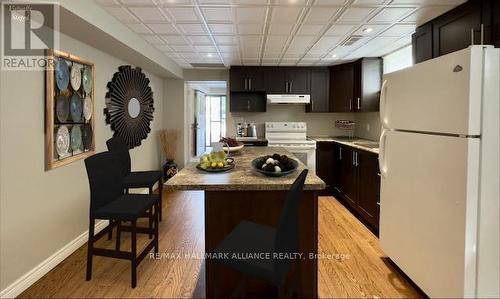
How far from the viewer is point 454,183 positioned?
175 centimetres

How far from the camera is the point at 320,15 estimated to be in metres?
2.80

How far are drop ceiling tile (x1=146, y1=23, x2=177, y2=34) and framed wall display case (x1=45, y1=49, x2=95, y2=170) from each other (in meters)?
0.78

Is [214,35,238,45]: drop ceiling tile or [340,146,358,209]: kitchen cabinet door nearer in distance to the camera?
[214,35,238,45]: drop ceiling tile

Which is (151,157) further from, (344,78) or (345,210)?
(344,78)

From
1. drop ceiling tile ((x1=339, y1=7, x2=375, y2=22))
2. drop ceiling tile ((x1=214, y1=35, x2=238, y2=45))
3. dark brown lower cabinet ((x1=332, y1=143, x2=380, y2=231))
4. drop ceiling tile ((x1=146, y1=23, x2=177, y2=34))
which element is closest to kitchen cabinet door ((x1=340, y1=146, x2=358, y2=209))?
dark brown lower cabinet ((x1=332, y1=143, x2=380, y2=231))

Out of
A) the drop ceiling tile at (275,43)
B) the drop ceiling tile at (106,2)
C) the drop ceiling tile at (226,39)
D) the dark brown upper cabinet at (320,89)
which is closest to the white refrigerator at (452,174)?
the drop ceiling tile at (275,43)

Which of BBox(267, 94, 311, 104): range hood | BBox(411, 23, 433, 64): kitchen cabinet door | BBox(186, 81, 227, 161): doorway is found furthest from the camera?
BBox(186, 81, 227, 161): doorway

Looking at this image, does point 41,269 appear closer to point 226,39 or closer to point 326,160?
point 226,39

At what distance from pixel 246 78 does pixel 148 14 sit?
2.84m

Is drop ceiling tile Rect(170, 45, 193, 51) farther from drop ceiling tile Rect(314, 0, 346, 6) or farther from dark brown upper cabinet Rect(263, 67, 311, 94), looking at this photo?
drop ceiling tile Rect(314, 0, 346, 6)

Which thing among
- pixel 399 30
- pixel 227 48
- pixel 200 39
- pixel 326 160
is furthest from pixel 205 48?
pixel 326 160

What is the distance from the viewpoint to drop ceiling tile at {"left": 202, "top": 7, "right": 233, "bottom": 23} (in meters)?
2.65

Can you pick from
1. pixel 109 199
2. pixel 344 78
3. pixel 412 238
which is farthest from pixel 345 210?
pixel 109 199

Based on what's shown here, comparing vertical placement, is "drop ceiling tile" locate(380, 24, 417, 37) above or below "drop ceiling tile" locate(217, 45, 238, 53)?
below
